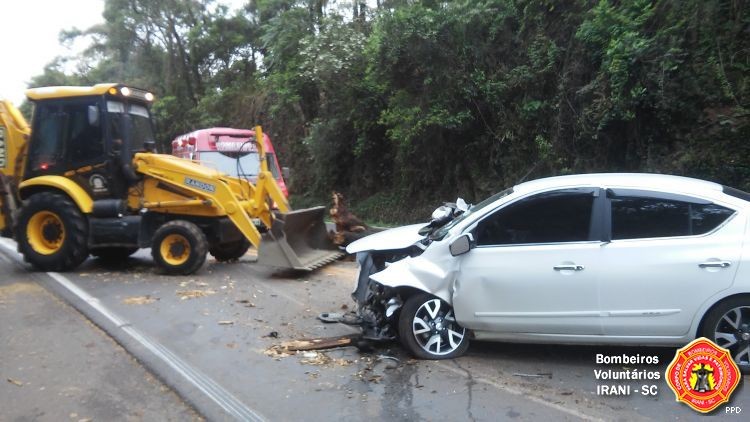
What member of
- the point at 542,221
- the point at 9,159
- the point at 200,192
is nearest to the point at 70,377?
the point at 542,221

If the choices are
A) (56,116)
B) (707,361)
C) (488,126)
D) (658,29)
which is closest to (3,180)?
(56,116)

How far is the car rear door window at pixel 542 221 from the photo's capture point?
16.7 feet

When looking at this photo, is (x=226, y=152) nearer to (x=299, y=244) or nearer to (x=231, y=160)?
(x=231, y=160)

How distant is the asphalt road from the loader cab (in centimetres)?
251

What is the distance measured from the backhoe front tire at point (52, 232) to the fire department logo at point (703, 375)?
850cm

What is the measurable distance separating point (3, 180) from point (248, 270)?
433 cm

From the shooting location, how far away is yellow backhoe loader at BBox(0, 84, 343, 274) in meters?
9.38

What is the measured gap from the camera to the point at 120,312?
7.17 metres

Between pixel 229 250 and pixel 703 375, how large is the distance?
26.4ft

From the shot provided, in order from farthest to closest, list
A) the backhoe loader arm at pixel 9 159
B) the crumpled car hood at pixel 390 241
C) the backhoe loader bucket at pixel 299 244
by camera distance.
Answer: the backhoe loader arm at pixel 9 159, the backhoe loader bucket at pixel 299 244, the crumpled car hood at pixel 390 241

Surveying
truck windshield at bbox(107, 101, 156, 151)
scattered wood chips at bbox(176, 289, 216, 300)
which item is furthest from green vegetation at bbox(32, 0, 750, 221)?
scattered wood chips at bbox(176, 289, 216, 300)

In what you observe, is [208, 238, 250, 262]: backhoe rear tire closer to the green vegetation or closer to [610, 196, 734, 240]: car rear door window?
the green vegetation

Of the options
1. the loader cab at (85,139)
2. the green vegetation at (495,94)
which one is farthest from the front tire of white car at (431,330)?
the loader cab at (85,139)

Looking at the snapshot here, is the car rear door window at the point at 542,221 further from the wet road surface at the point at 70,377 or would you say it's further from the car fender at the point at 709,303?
the wet road surface at the point at 70,377
